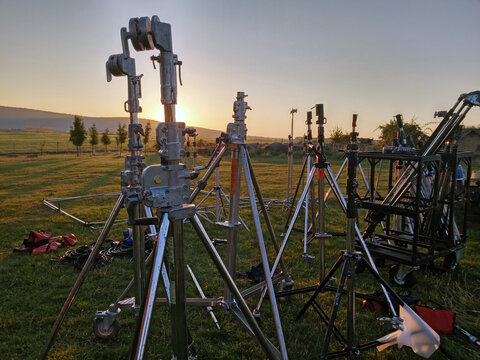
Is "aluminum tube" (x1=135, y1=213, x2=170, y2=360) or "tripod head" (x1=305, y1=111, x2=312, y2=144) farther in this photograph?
"tripod head" (x1=305, y1=111, x2=312, y2=144)

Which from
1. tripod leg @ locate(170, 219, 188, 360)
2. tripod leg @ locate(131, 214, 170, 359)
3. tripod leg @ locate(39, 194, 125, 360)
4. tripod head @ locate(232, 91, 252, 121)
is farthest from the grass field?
tripod head @ locate(232, 91, 252, 121)

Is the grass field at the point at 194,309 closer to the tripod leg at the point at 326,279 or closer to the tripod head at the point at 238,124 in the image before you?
the tripod leg at the point at 326,279

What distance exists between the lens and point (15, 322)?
14.0 ft

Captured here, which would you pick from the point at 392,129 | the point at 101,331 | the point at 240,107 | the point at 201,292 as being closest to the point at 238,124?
the point at 240,107

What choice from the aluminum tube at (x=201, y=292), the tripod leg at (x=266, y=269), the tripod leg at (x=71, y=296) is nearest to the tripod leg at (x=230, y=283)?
the tripod leg at (x=266, y=269)

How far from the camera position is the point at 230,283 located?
2.71 meters

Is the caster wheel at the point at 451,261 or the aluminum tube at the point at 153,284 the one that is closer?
the aluminum tube at the point at 153,284

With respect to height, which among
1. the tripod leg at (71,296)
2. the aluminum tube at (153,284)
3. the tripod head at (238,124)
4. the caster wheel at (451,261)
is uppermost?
the tripod head at (238,124)

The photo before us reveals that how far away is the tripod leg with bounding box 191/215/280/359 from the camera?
8.45 feet

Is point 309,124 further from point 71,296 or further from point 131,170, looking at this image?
point 71,296

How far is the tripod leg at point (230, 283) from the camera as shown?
2.57 meters

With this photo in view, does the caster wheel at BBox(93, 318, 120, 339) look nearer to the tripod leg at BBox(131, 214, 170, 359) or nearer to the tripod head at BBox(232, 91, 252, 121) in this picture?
the tripod leg at BBox(131, 214, 170, 359)

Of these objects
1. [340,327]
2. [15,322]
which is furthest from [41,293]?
[340,327]

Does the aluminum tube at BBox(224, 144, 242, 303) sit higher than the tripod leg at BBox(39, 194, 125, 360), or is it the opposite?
the aluminum tube at BBox(224, 144, 242, 303)
